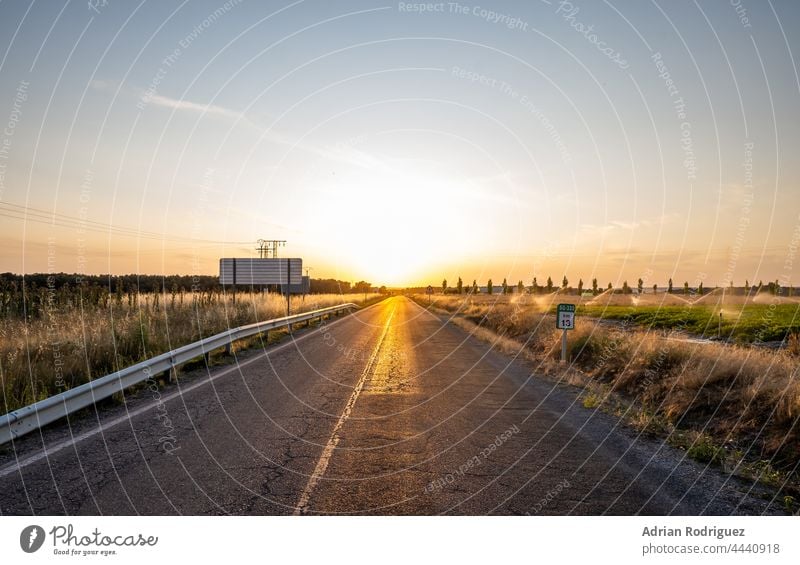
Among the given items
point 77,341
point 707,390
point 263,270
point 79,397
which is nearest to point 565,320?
point 707,390

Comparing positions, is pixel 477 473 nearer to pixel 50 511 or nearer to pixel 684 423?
pixel 50 511

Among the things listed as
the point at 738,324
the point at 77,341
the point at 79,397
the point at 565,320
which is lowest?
the point at 738,324

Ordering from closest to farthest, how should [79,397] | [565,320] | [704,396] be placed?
[79,397], [704,396], [565,320]

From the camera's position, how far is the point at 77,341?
11641 millimetres

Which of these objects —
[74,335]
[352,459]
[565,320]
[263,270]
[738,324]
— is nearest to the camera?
[352,459]

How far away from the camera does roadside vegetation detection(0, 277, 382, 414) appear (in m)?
9.06

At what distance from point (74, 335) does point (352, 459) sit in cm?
940

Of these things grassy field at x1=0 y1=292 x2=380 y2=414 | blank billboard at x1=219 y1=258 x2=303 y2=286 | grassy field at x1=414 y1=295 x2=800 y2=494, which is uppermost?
blank billboard at x1=219 y1=258 x2=303 y2=286

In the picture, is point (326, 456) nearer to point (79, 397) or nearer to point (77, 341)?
point (79, 397)

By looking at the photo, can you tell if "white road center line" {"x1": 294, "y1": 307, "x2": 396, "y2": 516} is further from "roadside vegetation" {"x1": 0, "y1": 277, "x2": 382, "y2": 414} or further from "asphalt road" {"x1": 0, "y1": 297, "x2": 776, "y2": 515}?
"roadside vegetation" {"x1": 0, "y1": 277, "x2": 382, "y2": 414}

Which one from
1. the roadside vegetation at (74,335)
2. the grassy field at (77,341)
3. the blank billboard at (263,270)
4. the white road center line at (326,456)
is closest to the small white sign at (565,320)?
the white road center line at (326,456)

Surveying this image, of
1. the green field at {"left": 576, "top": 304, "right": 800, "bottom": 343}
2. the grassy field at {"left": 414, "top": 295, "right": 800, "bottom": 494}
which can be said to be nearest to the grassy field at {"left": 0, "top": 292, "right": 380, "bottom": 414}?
the grassy field at {"left": 414, "top": 295, "right": 800, "bottom": 494}

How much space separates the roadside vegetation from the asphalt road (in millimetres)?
1455

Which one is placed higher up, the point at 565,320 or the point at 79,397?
the point at 565,320
